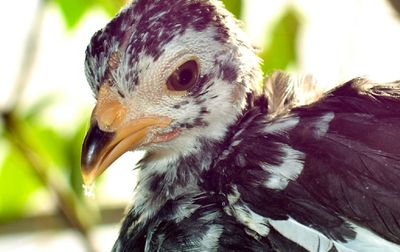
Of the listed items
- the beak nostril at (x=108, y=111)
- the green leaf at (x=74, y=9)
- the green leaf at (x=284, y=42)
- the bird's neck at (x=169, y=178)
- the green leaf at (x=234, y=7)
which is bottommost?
the bird's neck at (x=169, y=178)

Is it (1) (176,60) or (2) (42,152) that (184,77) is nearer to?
(1) (176,60)

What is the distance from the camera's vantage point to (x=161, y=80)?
4.72 feet

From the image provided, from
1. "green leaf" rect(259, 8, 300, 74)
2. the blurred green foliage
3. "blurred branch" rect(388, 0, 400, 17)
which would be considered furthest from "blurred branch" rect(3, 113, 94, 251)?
"blurred branch" rect(388, 0, 400, 17)

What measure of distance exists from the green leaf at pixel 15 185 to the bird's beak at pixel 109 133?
17.8 inches

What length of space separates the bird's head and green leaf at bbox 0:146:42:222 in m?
0.40

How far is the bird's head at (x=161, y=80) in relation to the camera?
1.43 metres

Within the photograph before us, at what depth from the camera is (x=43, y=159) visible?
6.19ft

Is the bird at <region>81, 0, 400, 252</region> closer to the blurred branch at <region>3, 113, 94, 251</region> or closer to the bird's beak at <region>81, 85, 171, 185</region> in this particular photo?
the bird's beak at <region>81, 85, 171, 185</region>

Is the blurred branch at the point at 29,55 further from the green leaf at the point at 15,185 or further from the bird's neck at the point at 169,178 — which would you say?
the bird's neck at the point at 169,178

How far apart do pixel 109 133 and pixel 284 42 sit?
0.57 meters

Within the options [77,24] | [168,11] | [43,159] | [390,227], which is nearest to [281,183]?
[390,227]

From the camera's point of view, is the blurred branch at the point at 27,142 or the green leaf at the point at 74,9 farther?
the blurred branch at the point at 27,142

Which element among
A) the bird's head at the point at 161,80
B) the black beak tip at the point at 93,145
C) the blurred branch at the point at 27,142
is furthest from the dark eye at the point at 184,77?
the blurred branch at the point at 27,142

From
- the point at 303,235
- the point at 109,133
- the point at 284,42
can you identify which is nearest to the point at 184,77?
the point at 109,133
